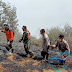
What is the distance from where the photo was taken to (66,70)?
14.1ft

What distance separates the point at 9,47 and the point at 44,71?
6.82 ft

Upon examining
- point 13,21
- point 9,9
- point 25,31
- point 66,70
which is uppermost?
point 9,9

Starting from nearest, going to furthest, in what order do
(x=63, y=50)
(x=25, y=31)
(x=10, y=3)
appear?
(x=63, y=50) < (x=25, y=31) < (x=10, y=3)

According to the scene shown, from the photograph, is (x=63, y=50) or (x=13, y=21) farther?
(x=13, y=21)

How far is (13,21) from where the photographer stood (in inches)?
702

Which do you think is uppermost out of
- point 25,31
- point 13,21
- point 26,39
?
point 13,21

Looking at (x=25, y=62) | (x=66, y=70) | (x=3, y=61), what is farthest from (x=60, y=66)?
(x=3, y=61)

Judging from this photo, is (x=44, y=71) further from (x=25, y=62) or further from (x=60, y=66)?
(x=25, y=62)

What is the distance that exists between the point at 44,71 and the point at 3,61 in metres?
1.80

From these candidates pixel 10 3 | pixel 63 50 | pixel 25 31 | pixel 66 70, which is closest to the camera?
pixel 63 50

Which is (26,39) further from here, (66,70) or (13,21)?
(13,21)

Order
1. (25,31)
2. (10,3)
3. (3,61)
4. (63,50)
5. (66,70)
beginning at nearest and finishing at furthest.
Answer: (63,50) → (66,70) → (3,61) → (25,31) → (10,3)

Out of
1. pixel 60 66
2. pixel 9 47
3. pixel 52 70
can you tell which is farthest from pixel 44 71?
pixel 9 47

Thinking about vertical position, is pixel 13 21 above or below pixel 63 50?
above
